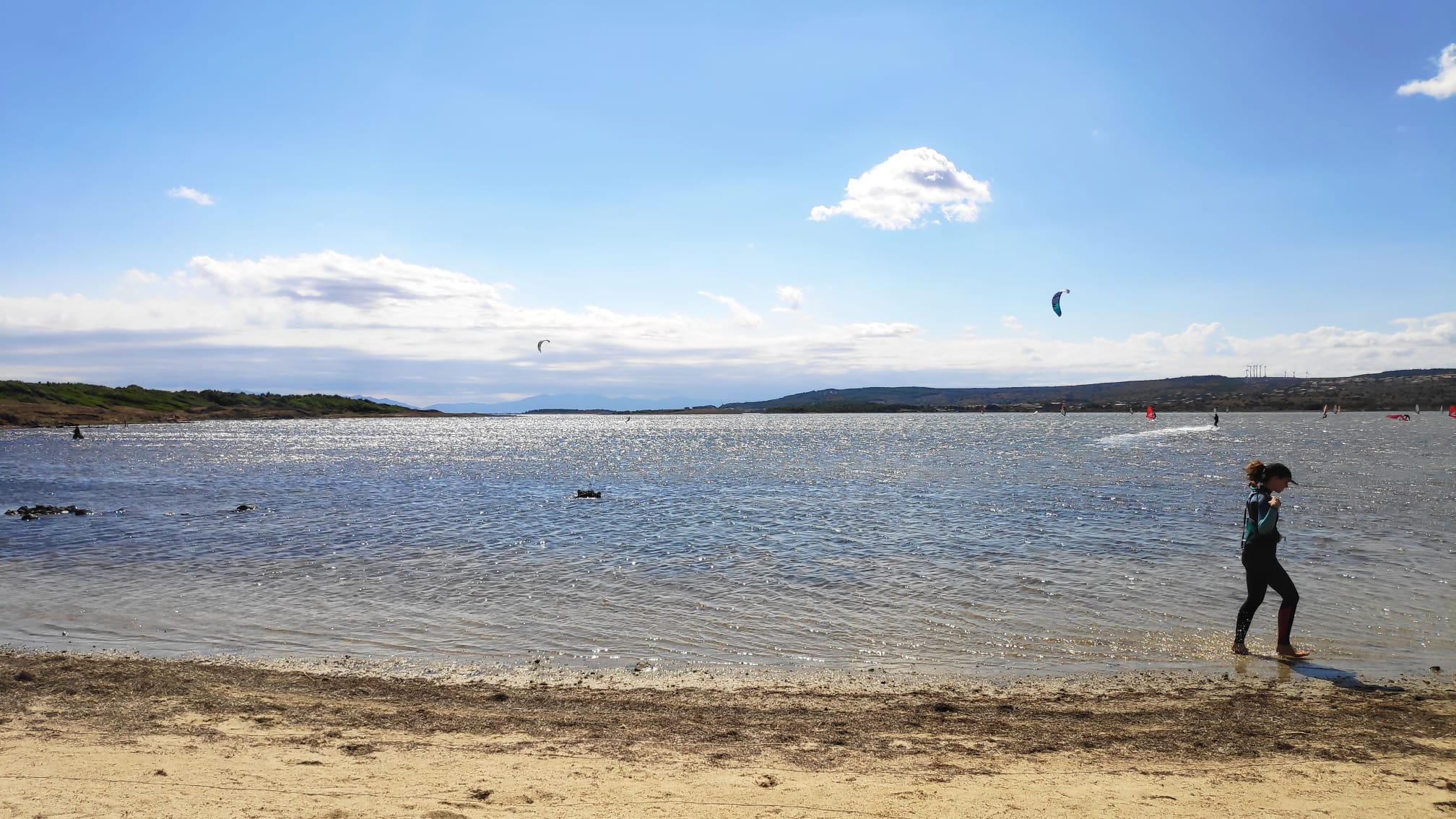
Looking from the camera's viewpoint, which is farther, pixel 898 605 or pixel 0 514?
pixel 0 514

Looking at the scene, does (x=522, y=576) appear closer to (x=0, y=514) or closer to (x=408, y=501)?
(x=408, y=501)

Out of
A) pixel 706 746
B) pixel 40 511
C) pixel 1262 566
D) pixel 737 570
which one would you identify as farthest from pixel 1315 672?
pixel 40 511

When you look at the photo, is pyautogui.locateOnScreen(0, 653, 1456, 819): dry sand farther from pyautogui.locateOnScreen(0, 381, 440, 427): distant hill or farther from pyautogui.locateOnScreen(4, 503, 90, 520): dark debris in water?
pyautogui.locateOnScreen(0, 381, 440, 427): distant hill

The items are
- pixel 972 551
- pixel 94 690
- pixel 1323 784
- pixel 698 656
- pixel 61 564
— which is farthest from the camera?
pixel 972 551

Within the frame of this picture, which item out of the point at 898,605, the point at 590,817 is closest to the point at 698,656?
the point at 898,605

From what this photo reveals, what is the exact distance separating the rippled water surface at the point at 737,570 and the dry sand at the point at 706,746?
1.63 meters

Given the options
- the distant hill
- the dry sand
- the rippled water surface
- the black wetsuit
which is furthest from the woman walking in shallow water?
the distant hill

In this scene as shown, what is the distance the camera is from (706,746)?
25.6 ft

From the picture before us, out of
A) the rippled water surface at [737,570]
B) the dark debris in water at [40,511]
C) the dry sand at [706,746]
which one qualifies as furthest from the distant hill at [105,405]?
the dry sand at [706,746]

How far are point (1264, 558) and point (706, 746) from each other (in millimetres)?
8812

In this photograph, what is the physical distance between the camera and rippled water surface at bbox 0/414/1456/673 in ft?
40.7

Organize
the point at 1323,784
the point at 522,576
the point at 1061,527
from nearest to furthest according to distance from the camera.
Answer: the point at 1323,784, the point at 522,576, the point at 1061,527

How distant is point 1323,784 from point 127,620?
16.8 m

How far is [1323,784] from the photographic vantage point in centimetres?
664
